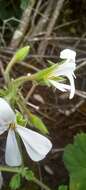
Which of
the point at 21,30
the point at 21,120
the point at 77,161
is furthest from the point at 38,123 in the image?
the point at 21,30

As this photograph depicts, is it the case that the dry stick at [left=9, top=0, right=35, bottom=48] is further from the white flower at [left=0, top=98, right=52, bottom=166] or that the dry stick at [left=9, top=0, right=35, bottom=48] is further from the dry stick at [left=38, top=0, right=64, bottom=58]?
the white flower at [left=0, top=98, right=52, bottom=166]

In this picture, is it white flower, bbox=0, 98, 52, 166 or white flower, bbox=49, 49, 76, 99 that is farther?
white flower, bbox=49, 49, 76, 99

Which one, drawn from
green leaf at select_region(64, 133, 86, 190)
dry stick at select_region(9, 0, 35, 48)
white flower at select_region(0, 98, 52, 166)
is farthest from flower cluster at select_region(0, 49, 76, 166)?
dry stick at select_region(9, 0, 35, 48)

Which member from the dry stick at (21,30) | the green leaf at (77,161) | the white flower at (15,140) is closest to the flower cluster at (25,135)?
the white flower at (15,140)

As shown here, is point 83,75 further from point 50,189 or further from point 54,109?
point 50,189

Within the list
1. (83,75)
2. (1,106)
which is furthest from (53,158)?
(1,106)

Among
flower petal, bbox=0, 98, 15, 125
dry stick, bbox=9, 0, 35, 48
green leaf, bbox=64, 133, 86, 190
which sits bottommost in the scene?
green leaf, bbox=64, 133, 86, 190

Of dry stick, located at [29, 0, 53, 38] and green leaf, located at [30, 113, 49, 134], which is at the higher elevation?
green leaf, located at [30, 113, 49, 134]
